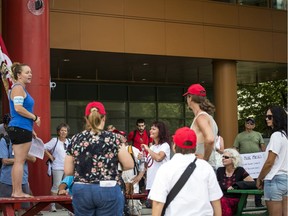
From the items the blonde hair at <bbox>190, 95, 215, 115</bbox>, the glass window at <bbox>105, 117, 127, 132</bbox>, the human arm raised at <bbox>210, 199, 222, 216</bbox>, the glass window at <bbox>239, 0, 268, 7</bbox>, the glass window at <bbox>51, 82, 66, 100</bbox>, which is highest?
the glass window at <bbox>239, 0, 268, 7</bbox>

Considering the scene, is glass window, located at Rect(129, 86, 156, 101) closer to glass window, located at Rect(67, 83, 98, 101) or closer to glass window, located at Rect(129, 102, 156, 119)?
glass window, located at Rect(129, 102, 156, 119)

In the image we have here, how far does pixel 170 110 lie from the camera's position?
2564cm

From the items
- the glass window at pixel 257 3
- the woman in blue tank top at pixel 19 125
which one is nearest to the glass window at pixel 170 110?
the glass window at pixel 257 3

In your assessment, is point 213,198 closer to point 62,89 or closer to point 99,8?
point 99,8

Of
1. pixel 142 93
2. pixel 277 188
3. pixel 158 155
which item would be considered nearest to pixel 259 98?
pixel 142 93

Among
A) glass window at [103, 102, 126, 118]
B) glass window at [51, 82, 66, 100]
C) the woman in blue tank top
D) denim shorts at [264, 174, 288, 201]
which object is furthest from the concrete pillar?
the woman in blue tank top

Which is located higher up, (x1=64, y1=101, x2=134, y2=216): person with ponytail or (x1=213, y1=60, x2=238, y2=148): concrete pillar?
(x1=213, y1=60, x2=238, y2=148): concrete pillar

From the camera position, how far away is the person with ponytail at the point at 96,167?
5.55 meters

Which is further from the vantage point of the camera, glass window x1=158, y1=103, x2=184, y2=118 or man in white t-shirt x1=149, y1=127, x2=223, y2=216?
glass window x1=158, y1=103, x2=184, y2=118

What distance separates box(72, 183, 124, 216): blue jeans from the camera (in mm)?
5531

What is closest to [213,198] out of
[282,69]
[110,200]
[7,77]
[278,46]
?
[110,200]

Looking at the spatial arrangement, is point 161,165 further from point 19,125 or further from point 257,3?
point 257,3

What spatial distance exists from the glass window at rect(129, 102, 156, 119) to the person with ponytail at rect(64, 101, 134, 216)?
61.5 ft

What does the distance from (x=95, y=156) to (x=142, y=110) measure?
19.2 meters
